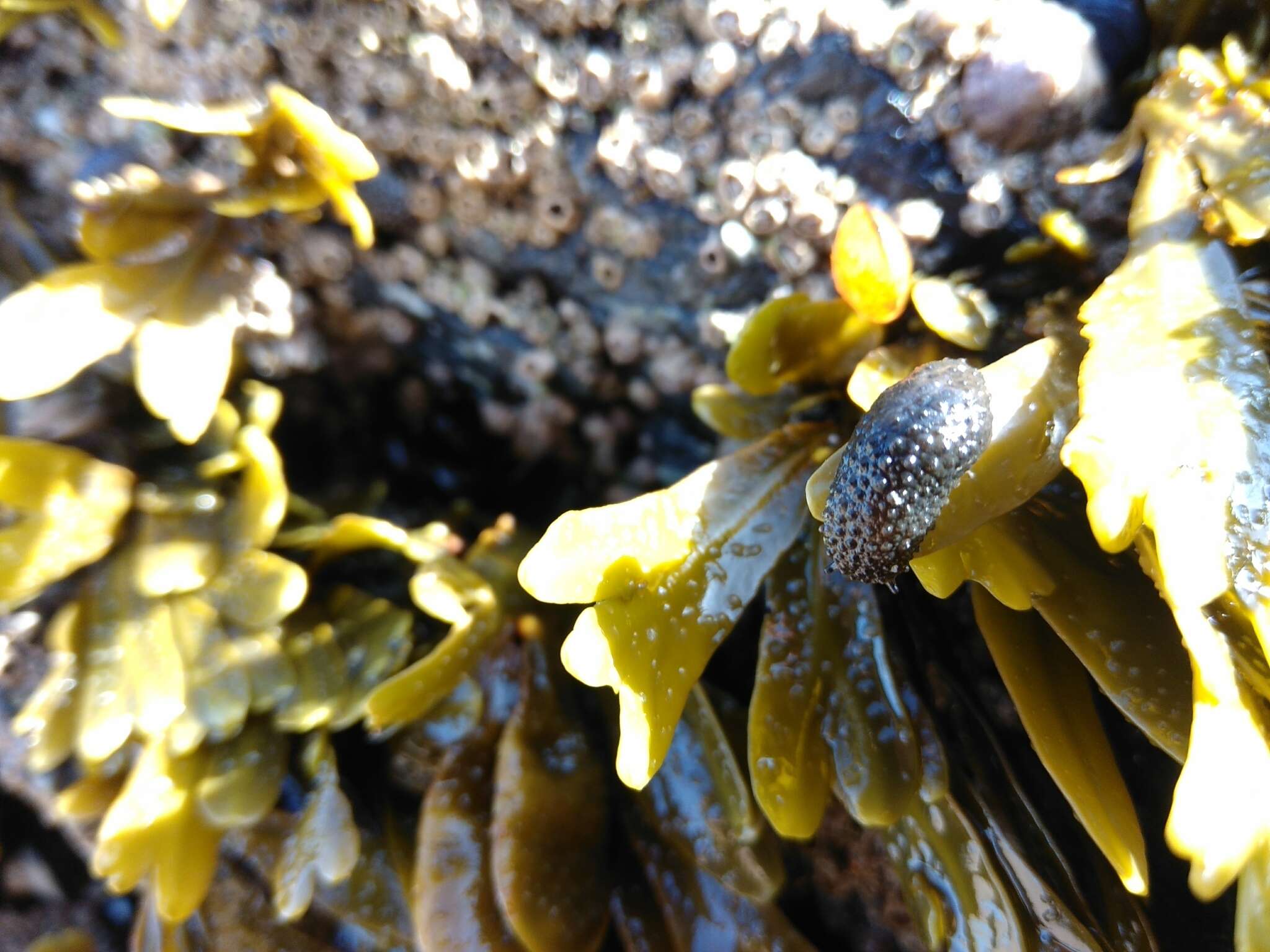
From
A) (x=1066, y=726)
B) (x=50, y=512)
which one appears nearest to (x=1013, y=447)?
(x=1066, y=726)

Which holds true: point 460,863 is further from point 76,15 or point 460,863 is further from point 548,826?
point 76,15

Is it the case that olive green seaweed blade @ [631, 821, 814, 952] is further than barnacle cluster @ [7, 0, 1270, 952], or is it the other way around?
olive green seaweed blade @ [631, 821, 814, 952]

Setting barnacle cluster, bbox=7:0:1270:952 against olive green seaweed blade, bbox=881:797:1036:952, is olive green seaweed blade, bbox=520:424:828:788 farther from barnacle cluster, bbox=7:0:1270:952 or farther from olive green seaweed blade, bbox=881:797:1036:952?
→ olive green seaweed blade, bbox=881:797:1036:952

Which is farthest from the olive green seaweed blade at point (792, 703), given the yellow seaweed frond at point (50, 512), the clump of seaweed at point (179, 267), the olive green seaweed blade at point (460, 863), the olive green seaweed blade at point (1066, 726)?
the yellow seaweed frond at point (50, 512)

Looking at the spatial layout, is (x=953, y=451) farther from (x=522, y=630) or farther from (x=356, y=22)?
(x=356, y=22)

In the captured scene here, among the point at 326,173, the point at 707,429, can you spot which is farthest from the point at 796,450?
the point at 326,173

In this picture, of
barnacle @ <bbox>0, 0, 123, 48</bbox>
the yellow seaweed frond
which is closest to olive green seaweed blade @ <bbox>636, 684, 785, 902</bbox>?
the yellow seaweed frond
